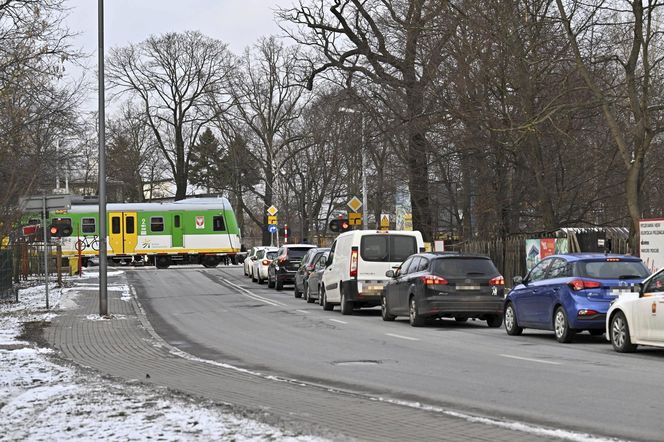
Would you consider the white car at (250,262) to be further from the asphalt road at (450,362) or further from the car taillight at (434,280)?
the car taillight at (434,280)

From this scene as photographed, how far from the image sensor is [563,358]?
15141mm

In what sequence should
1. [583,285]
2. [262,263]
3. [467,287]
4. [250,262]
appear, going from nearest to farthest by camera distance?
[583,285]
[467,287]
[262,263]
[250,262]

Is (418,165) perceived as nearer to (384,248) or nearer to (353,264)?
(384,248)

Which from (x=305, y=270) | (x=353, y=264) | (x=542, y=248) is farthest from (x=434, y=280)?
(x=305, y=270)

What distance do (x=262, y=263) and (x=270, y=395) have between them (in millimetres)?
34230

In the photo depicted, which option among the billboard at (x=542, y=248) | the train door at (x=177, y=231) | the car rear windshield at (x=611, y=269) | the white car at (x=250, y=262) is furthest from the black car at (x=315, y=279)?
the train door at (x=177, y=231)

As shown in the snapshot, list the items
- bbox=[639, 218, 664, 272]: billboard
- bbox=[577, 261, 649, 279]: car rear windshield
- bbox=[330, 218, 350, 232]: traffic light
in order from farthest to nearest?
bbox=[330, 218, 350, 232]: traffic light → bbox=[639, 218, 664, 272]: billboard → bbox=[577, 261, 649, 279]: car rear windshield

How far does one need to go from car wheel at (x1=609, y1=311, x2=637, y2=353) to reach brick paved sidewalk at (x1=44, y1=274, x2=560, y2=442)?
228 inches

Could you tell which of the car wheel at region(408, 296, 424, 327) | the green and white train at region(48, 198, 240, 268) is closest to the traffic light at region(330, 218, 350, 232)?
the car wheel at region(408, 296, 424, 327)

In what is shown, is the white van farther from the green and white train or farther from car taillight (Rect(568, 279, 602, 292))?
the green and white train

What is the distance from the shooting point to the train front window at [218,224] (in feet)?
205

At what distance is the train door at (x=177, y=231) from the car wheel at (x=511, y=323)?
4362 centimetres

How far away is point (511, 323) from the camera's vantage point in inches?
786

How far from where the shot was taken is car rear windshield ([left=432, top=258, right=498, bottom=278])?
71.2 ft
